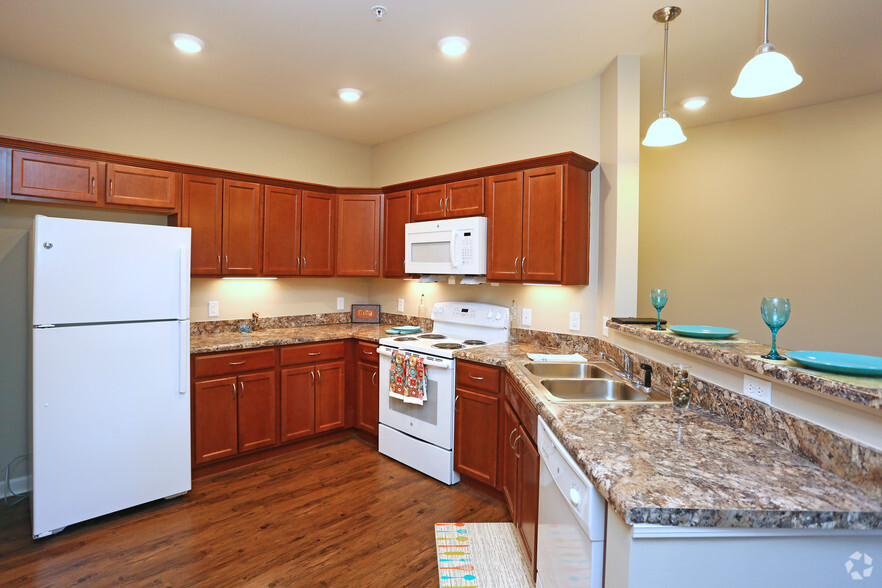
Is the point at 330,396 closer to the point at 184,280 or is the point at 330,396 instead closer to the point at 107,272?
the point at 184,280

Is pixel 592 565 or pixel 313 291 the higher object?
pixel 313 291

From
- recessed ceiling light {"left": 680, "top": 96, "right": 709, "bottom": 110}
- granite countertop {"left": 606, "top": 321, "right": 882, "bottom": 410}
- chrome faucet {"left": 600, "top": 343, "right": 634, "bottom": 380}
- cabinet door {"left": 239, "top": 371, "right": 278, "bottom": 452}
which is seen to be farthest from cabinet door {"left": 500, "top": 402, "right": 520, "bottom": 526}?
recessed ceiling light {"left": 680, "top": 96, "right": 709, "bottom": 110}

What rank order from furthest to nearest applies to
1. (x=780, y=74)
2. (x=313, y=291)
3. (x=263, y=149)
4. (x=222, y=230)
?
(x=313, y=291), (x=263, y=149), (x=222, y=230), (x=780, y=74)

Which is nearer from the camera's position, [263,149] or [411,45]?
[411,45]

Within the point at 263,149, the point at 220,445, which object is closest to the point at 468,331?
the point at 220,445

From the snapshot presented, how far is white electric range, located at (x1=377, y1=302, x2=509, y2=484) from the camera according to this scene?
3059mm

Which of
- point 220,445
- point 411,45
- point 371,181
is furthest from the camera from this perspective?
point 371,181

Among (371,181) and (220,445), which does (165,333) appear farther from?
(371,181)

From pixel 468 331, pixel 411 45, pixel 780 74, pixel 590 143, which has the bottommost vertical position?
pixel 468 331

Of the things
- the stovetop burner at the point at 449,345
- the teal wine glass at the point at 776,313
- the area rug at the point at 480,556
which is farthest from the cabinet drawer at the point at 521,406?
the teal wine glass at the point at 776,313

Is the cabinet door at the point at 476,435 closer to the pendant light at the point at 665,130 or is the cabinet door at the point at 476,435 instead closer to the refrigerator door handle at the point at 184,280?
the pendant light at the point at 665,130

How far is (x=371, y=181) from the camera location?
4.84 metres

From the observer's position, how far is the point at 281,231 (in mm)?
3770

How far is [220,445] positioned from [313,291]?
165 cm
